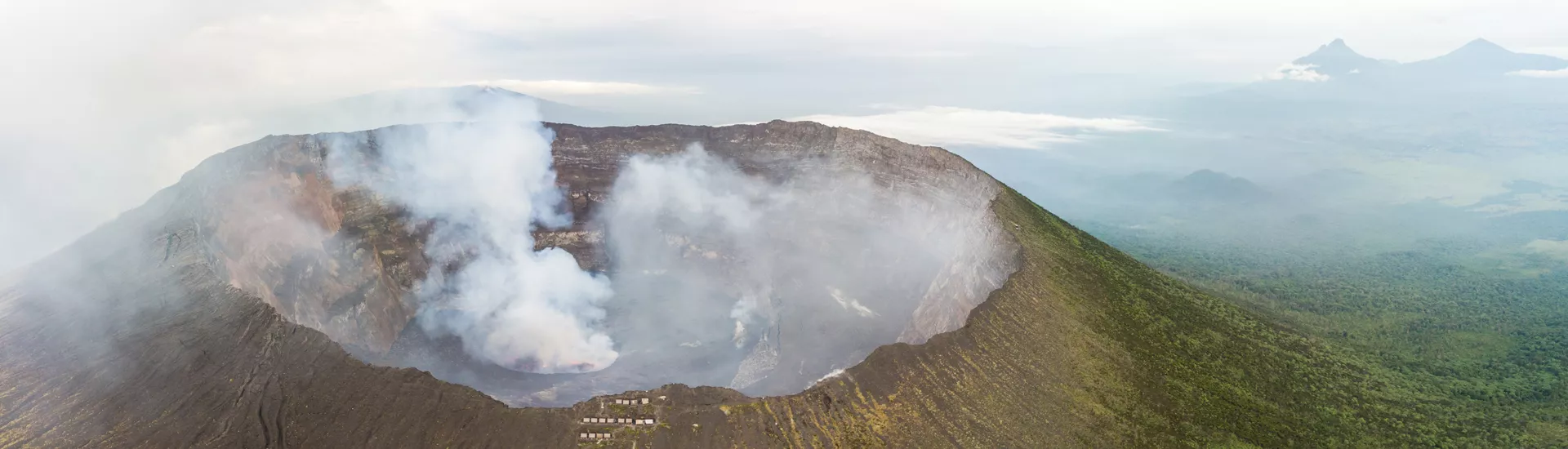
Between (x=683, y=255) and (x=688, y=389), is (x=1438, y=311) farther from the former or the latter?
(x=688, y=389)

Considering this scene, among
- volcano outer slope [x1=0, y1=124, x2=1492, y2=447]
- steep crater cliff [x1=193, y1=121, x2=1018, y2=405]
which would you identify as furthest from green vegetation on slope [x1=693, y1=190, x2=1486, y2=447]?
steep crater cliff [x1=193, y1=121, x2=1018, y2=405]

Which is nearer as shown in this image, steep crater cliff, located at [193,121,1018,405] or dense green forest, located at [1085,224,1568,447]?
dense green forest, located at [1085,224,1568,447]

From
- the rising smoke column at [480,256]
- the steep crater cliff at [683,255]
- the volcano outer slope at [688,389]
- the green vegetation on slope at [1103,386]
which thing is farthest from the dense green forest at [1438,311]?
the rising smoke column at [480,256]

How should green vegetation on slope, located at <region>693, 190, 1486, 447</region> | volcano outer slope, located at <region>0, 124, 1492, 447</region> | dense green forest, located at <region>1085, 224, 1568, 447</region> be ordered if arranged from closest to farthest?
volcano outer slope, located at <region>0, 124, 1492, 447</region> < green vegetation on slope, located at <region>693, 190, 1486, 447</region> < dense green forest, located at <region>1085, 224, 1568, 447</region>

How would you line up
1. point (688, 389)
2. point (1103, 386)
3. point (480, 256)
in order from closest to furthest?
point (688, 389) → point (1103, 386) → point (480, 256)

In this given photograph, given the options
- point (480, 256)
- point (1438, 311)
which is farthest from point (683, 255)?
point (1438, 311)

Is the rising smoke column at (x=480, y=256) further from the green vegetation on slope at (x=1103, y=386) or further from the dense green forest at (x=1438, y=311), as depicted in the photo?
the dense green forest at (x=1438, y=311)

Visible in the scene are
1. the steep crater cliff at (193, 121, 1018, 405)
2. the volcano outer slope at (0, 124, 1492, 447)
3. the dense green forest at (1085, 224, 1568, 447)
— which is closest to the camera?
the volcano outer slope at (0, 124, 1492, 447)

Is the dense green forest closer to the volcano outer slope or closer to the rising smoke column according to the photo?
the volcano outer slope

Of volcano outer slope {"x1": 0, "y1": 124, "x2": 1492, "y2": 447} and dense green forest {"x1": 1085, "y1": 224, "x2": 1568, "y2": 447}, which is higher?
volcano outer slope {"x1": 0, "y1": 124, "x2": 1492, "y2": 447}
